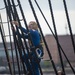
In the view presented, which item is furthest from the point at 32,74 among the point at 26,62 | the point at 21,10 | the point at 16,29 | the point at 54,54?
the point at 54,54

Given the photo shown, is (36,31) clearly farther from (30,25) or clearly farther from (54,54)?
(54,54)

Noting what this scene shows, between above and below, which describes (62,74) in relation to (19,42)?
below

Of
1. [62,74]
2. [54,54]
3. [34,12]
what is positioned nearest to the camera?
[34,12]

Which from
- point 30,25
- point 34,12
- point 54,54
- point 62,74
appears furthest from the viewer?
point 54,54

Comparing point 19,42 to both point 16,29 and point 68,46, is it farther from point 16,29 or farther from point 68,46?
point 68,46

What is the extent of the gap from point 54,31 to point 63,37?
120ft

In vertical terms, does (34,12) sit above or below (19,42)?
above

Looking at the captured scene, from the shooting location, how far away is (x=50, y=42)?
140 ft

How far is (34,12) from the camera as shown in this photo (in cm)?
448

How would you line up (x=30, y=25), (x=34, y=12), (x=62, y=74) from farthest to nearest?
(x=30, y=25), (x=62, y=74), (x=34, y=12)

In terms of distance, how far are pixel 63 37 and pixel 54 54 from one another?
122 inches

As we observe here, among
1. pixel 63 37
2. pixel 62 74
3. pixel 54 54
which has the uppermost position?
pixel 62 74

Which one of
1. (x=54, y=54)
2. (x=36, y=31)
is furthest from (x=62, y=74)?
(x=54, y=54)

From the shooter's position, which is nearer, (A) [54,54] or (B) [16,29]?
(B) [16,29]
